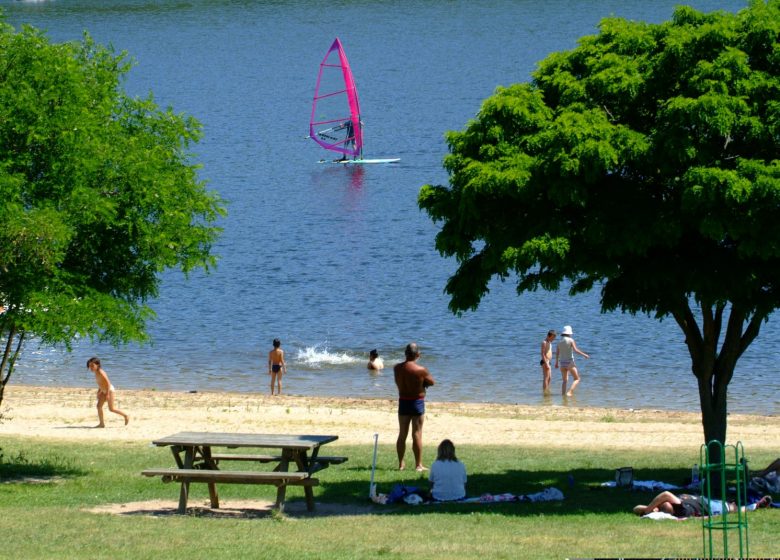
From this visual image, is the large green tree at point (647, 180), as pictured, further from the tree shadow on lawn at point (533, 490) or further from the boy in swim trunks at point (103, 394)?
the boy in swim trunks at point (103, 394)

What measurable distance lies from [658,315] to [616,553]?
15.7ft

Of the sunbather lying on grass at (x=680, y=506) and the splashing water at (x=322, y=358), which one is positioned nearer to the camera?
the sunbather lying on grass at (x=680, y=506)

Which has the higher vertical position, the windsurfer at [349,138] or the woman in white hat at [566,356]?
the windsurfer at [349,138]

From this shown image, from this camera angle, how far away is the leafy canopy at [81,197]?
15.8 meters

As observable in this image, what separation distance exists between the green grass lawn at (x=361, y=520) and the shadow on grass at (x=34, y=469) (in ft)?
0.08

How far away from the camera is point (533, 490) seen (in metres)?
15.9

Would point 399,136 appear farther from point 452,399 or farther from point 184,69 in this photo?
point 452,399

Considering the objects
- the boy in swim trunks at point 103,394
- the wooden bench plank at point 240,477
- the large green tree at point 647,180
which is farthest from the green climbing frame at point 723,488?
the boy in swim trunks at point 103,394

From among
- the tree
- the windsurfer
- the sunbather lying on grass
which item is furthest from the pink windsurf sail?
the sunbather lying on grass

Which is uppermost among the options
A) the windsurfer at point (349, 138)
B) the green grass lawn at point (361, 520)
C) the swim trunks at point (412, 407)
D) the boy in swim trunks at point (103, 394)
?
the windsurfer at point (349, 138)

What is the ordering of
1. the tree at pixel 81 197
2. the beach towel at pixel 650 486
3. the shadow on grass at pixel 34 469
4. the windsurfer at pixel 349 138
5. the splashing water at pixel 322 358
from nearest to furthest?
the beach towel at pixel 650 486 → the tree at pixel 81 197 → the shadow on grass at pixel 34 469 → the splashing water at pixel 322 358 → the windsurfer at pixel 349 138

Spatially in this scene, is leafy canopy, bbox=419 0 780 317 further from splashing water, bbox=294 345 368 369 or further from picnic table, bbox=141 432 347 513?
splashing water, bbox=294 345 368 369

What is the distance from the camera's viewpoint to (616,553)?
11.3m

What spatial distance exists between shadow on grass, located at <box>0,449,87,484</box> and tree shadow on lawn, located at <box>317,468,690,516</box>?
12.3 ft
